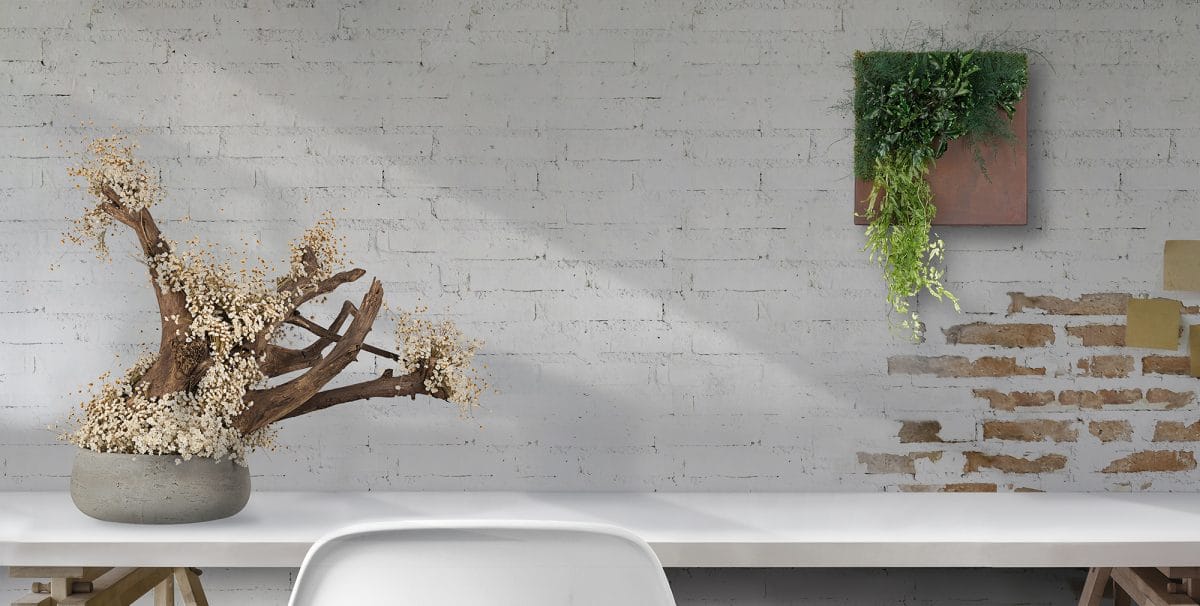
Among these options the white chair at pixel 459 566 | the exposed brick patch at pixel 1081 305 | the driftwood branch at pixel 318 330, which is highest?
the exposed brick patch at pixel 1081 305

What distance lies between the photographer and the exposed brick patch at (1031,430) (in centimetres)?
247

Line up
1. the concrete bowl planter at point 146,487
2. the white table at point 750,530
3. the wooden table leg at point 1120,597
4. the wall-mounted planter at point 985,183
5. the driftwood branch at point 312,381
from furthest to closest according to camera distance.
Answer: the wall-mounted planter at point 985,183
the wooden table leg at point 1120,597
the driftwood branch at point 312,381
the concrete bowl planter at point 146,487
the white table at point 750,530

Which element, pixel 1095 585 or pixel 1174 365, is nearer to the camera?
pixel 1095 585

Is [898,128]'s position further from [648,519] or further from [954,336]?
[648,519]

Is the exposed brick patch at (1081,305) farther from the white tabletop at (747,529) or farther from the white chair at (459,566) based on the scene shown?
the white chair at (459,566)

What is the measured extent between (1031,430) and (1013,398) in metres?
0.10

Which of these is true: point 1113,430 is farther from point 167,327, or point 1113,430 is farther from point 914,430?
point 167,327

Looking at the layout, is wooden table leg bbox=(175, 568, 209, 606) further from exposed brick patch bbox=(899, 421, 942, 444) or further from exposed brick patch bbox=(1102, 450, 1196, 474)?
exposed brick patch bbox=(1102, 450, 1196, 474)

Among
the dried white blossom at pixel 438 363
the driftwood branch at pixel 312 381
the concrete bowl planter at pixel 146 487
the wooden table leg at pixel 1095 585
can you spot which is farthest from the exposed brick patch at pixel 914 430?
the concrete bowl planter at pixel 146 487

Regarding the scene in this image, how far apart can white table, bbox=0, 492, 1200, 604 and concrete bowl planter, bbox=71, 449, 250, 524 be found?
1.4 inches

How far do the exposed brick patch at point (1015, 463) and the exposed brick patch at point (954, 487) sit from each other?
4 centimetres

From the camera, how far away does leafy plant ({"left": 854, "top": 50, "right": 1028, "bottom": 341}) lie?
2.39m

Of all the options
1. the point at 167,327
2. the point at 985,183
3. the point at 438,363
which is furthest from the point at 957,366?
the point at 167,327

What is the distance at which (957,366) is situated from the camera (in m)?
2.48
